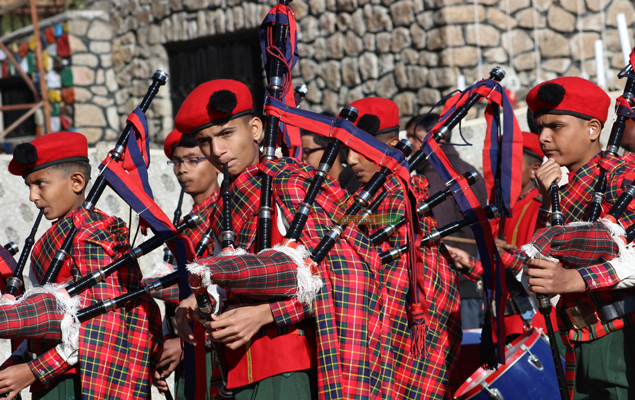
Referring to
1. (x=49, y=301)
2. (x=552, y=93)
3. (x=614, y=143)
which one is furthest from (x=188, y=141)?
(x=614, y=143)

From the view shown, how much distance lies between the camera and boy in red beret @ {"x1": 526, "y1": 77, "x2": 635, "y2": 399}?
3506 mm

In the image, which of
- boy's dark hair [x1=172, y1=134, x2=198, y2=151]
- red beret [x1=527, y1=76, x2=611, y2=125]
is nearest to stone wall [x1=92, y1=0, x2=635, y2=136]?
boy's dark hair [x1=172, y1=134, x2=198, y2=151]

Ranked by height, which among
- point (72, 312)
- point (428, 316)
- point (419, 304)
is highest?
point (72, 312)

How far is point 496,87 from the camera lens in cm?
392

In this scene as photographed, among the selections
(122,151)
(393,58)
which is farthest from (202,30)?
(122,151)

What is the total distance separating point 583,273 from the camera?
3529 millimetres

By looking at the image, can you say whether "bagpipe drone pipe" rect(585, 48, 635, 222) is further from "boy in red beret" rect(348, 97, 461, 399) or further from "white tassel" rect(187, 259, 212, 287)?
"white tassel" rect(187, 259, 212, 287)

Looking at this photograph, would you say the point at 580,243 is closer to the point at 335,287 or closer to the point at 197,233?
the point at 335,287

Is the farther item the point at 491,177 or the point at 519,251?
the point at 519,251

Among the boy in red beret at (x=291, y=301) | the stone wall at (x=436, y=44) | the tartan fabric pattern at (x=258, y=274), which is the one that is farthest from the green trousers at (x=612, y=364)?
the stone wall at (x=436, y=44)

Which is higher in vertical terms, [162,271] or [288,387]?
[162,271]

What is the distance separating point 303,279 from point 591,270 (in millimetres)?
1217

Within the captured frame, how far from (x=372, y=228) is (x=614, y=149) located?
1.09m

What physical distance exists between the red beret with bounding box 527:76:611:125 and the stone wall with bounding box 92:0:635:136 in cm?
520
